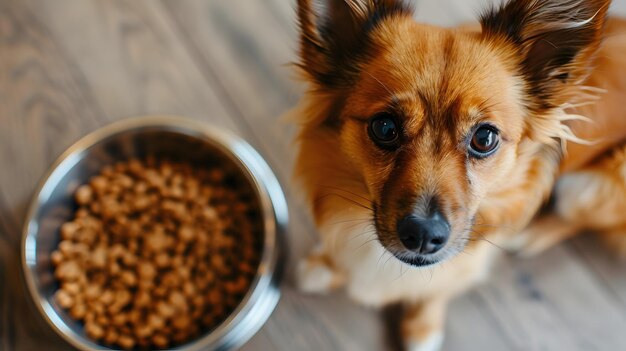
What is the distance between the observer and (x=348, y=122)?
1440 millimetres

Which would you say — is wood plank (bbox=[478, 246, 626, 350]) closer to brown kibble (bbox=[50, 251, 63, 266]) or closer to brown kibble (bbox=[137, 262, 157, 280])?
brown kibble (bbox=[137, 262, 157, 280])

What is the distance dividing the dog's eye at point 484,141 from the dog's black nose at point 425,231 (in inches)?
7.8

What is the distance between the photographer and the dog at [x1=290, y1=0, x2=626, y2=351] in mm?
1312

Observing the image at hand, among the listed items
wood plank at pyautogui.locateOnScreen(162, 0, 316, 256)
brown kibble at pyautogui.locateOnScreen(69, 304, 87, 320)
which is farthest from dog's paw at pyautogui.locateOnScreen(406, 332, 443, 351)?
brown kibble at pyautogui.locateOnScreen(69, 304, 87, 320)

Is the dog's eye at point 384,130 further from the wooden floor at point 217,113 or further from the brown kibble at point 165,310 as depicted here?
the brown kibble at point 165,310

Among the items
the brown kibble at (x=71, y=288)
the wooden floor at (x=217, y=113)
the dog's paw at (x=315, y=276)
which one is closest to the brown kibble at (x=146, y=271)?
the brown kibble at (x=71, y=288)

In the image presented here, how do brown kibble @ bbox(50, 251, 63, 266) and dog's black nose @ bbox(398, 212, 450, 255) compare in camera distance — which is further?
brown kibble @ bbox(50, 251, 63, 266)

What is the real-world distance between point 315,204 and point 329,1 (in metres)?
0.62

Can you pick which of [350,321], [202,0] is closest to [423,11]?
[202,0]

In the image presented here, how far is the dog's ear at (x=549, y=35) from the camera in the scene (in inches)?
49.3

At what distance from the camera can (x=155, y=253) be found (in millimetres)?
1980

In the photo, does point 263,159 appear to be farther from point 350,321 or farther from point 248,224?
point 350,321

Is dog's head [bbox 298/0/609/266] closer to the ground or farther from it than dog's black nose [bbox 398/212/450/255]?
farther from it

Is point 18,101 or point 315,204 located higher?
point 18,101
